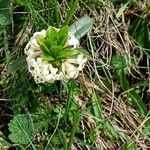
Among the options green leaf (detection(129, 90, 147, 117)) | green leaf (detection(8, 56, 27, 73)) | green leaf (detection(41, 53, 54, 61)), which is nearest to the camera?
green leaf (detection(41, 53, 54, 61))

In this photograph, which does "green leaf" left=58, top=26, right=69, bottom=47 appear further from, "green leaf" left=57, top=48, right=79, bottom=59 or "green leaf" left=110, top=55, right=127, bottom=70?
"green leaf" left=110, top=55, right=127, bottom=70

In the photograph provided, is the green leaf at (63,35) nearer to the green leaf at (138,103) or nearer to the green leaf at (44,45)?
the green leaf at (44,45)

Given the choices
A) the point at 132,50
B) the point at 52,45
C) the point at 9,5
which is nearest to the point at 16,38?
the point at 9,5

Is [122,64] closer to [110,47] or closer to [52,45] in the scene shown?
[110,47]

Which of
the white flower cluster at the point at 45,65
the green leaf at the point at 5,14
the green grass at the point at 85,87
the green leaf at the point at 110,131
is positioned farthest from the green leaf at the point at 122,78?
the green leaf at the point at 5,14

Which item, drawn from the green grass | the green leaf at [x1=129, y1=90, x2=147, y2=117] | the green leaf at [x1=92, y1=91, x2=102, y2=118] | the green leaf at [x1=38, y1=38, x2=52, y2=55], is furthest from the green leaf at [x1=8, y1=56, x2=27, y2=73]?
the green leaf at [x1=129, y1=90, x2=147, y2=117]

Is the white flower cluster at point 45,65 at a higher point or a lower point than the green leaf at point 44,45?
lower
